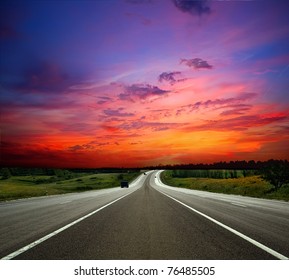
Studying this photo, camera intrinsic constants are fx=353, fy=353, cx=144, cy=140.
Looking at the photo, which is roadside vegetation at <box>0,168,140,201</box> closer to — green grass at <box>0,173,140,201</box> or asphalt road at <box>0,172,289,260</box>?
green grass at <box>0,173,140,201</box>

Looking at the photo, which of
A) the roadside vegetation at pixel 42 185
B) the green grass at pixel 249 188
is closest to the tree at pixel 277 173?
the green grass at pixel 249 188

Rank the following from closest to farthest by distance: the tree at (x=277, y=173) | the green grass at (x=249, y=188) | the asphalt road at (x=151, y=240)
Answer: the asphalt road at (x=151, y=240), the green grass at (x=249, y=188), the tree at (x=277, y=173)

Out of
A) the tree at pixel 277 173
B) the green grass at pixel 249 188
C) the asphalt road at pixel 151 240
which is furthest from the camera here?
the tree at pixel 277 173

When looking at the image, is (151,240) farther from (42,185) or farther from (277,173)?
(42,185)

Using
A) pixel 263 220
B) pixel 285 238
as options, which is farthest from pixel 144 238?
pixel 263 220

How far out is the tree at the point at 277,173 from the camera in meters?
39.1

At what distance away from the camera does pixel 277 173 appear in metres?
39.3

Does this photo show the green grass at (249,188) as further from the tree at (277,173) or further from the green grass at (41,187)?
the green grass at (41,187)

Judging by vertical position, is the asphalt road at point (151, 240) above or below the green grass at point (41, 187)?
above

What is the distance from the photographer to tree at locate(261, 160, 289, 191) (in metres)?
39.1

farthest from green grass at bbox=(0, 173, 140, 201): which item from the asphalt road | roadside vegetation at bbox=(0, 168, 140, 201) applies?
the asphalt road
